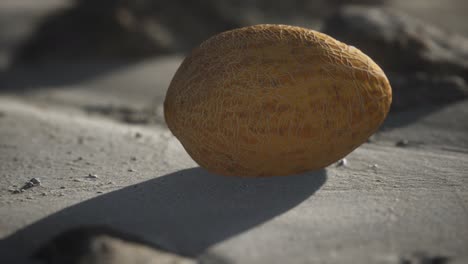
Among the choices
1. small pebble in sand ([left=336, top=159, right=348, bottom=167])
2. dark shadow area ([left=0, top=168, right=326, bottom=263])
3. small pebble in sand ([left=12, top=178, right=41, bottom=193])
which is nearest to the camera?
dark shadow area ([left=0, top=168, right=326, bottom=263])

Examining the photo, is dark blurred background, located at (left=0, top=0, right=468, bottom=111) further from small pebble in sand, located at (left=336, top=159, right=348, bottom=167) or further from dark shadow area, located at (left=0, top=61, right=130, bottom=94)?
small pebble in sand, located at (left=336, top=159, right=348, bottom=167)

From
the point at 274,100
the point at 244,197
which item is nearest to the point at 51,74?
the point at 244,197

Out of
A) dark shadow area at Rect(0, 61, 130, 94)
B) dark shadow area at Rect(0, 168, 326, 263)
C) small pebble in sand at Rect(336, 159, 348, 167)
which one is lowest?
dark shadow area at Rect(0, 61, 130, 94)

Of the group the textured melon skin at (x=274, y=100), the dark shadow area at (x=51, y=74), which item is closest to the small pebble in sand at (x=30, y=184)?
the textured melon skin at (x=274, y=100)

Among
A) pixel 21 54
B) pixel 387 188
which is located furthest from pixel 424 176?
pixel 21 54

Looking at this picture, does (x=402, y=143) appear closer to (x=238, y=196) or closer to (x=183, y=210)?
(x=238, y=196)

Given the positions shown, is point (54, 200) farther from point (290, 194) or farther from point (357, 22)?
point (357, 22)

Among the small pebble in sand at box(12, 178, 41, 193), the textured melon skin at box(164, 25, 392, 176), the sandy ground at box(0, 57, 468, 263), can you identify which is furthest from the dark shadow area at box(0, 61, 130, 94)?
the textured melon skin at box(164, 25, 392, 176)

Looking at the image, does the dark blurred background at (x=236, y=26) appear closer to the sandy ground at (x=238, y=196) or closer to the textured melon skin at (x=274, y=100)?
the sandy ground at (x=238, y=196)
